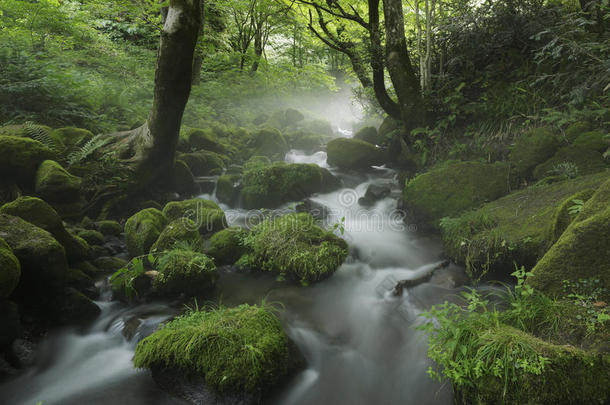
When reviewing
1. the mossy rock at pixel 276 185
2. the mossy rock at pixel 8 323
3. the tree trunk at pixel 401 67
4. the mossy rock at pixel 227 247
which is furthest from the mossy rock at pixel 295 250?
the tree trunk at pixel 401 67

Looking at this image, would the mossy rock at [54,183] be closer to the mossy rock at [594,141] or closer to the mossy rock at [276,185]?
the mossy rock at [276,185]

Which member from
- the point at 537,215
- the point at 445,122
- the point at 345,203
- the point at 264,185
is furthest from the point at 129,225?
the point at 445,122

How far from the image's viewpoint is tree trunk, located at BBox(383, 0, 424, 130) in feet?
25.2

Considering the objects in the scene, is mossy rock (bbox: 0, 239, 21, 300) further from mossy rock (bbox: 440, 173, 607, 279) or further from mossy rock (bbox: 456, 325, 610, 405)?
mossy rock (bbox: 440, 173, 607, 279)

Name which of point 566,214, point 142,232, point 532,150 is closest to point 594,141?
point 532,150

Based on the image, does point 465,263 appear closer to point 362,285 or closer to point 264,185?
point 362,285

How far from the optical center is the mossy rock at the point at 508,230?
14.3 feet

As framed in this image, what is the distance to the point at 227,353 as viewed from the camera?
292 centimetres

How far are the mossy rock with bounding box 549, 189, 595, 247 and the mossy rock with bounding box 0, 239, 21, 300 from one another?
18.9 feet

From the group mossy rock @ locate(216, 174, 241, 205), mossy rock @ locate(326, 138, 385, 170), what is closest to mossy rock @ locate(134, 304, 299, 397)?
mossy rock @ locate(216, 174, 241, 205)

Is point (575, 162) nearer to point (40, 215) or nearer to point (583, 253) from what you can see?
point (583, 253)

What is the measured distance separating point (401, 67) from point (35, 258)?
8.06 m

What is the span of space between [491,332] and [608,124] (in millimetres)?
5405

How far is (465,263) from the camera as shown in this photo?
502cm
